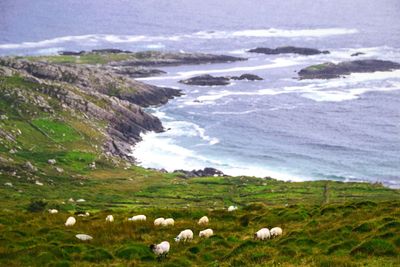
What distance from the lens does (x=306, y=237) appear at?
32188 mm

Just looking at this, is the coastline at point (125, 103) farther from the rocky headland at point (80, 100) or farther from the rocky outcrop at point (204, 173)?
the rocky outcrop at point (204, 173)

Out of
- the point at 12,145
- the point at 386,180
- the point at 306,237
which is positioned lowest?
the point at 386,180

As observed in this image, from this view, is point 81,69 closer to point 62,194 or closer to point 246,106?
point 246,106

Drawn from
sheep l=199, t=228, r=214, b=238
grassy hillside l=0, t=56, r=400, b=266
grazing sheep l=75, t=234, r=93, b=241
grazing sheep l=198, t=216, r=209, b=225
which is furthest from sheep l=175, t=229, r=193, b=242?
grazing sheep l=198, t=216, r=209, b=225

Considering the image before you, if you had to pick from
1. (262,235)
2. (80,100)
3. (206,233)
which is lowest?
(80,100)

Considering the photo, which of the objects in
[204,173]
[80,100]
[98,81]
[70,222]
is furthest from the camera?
[98,81]

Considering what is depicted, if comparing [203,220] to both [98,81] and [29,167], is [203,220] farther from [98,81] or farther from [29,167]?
[98,81]

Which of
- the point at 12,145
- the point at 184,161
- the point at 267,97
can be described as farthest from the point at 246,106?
the point at 12,145

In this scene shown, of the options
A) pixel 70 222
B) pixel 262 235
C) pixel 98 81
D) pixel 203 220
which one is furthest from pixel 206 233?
pixel 98 81

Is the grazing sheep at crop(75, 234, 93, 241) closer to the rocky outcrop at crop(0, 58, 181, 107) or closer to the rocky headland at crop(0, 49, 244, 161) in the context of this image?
the rocky headland at crop(0, 49, 244, 161)

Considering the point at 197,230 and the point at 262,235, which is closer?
the point at 262,235

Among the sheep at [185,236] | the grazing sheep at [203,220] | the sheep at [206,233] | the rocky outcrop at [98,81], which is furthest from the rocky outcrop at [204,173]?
the sheep at [185,236]

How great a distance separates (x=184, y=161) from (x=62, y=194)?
44.0m

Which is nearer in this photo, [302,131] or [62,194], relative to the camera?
[62,194]
